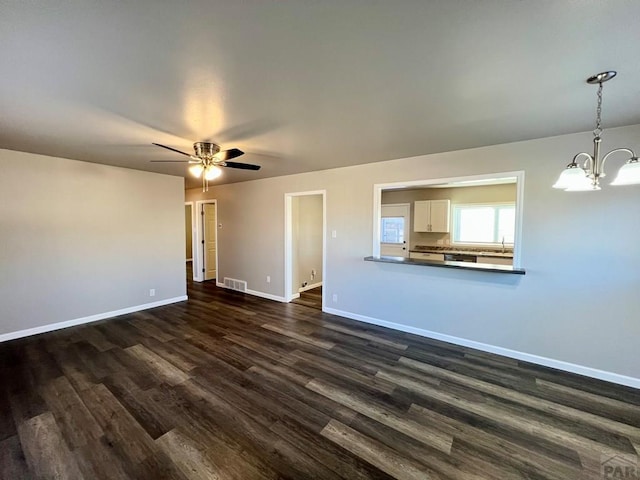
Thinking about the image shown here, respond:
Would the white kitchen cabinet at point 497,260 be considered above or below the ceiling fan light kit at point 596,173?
below

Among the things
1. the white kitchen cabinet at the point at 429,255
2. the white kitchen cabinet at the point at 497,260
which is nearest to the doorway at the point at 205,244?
the white kitchen cabinet at the point at 429,255

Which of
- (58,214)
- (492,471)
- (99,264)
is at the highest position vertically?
(58,214)

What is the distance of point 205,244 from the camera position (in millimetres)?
7238

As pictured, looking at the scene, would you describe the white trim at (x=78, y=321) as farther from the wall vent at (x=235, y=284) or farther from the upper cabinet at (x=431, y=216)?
the upper cabinet at (x=431, y=216)

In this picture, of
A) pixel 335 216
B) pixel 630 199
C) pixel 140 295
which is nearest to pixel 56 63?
pixel 335 216

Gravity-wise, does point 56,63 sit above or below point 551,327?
above

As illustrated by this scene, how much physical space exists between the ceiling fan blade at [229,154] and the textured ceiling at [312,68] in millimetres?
181

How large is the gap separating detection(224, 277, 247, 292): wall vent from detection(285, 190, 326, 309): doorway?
1.28 m

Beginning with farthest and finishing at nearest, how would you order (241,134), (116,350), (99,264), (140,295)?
(140,295) → (99,264) → (116,350) → (241,134)

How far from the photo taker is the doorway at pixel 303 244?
525cm

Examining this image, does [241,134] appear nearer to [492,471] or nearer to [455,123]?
[455,123]

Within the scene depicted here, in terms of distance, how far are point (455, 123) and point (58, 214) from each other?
5316 millimetres

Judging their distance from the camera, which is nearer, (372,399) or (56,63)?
(56,63)

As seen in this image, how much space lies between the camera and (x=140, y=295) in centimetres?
485
